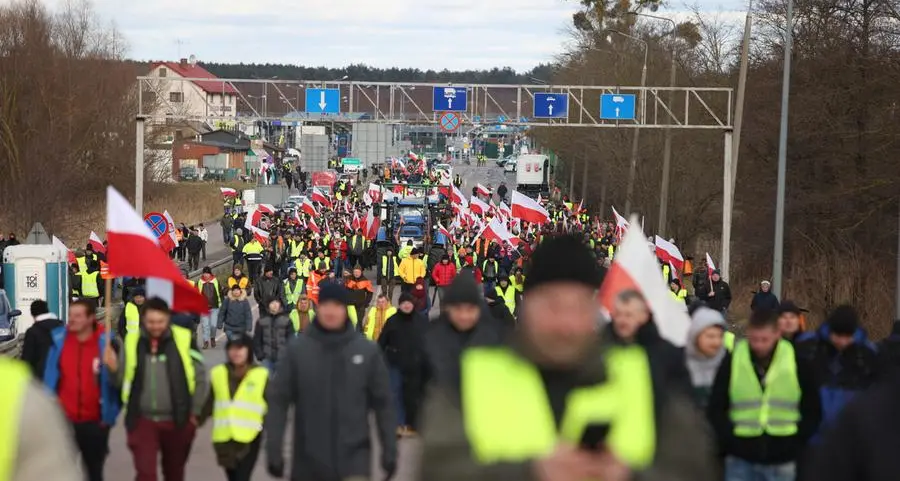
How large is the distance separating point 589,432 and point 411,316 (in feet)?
35.7

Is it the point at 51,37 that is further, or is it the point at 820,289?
the point at 51,37

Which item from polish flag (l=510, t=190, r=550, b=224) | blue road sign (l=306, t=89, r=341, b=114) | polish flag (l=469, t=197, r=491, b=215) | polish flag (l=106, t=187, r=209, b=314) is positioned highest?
blue road sign (l=306, t=89, r=341, b=114)

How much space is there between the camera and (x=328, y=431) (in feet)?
27.0

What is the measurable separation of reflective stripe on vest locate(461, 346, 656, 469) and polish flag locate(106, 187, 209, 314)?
7964 mm

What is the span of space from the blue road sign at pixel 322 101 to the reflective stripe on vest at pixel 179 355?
3340 cm

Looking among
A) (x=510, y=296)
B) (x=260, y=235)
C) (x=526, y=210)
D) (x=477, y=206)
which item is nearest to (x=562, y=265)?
(x=510, y=296)

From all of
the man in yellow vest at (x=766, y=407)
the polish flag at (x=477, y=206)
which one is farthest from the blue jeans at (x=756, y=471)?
the polish flag at (x=477, y=206)

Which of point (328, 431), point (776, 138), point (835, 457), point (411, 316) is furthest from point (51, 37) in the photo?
point (835, 457)

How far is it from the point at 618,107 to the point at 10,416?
3789 cm

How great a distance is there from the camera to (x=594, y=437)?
11.0ft

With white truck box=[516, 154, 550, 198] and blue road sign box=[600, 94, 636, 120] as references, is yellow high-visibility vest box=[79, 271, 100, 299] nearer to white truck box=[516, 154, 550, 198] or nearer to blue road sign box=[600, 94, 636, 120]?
blue road sign box=[600, 94, 636, 120]

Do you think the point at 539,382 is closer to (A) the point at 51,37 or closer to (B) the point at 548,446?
(B) the point at 548,446

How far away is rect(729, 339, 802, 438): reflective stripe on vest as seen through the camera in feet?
29.5

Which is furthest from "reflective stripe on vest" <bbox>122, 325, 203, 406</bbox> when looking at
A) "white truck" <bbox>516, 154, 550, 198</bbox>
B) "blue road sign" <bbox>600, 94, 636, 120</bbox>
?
"white truck" <bbox>516, 154, 550, 198</bbox>
